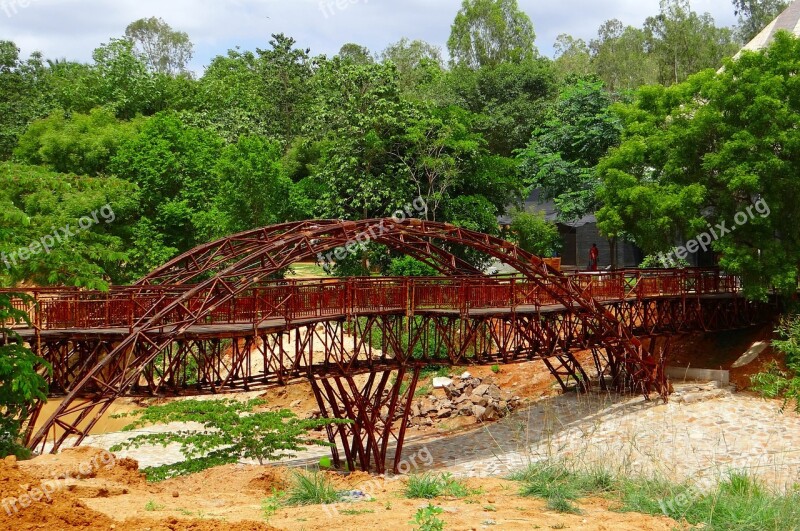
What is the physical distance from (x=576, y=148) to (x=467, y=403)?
21.6 metres

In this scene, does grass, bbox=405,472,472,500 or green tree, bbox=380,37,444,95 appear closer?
grass, bbox=405,472,472,500

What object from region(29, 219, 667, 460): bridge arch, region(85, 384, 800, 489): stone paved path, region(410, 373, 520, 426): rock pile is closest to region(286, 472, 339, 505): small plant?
region(29, 219, 667, 460): bridge arch

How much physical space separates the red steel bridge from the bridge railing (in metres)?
0.05

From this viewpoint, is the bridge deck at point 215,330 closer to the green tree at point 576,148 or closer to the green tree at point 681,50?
the green tree at point 576,148

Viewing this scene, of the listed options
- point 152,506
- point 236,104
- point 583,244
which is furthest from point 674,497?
point 236,104

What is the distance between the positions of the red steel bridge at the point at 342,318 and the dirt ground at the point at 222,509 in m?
4.03

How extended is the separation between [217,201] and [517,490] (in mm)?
26719

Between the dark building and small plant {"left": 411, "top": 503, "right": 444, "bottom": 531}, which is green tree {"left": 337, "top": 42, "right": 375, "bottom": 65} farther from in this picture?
small plant {"left": 411, "top": 503, "right": 444, "bottom": 531}

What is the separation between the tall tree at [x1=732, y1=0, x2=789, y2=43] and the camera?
65.1 meters

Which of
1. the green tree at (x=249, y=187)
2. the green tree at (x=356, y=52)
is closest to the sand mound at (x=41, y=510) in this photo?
the green tree at (x=249, y=187)

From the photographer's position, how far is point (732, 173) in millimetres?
29609

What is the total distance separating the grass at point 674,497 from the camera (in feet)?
38.2

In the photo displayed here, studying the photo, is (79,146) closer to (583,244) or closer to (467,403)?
(467,403)

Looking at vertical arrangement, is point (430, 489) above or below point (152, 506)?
below
